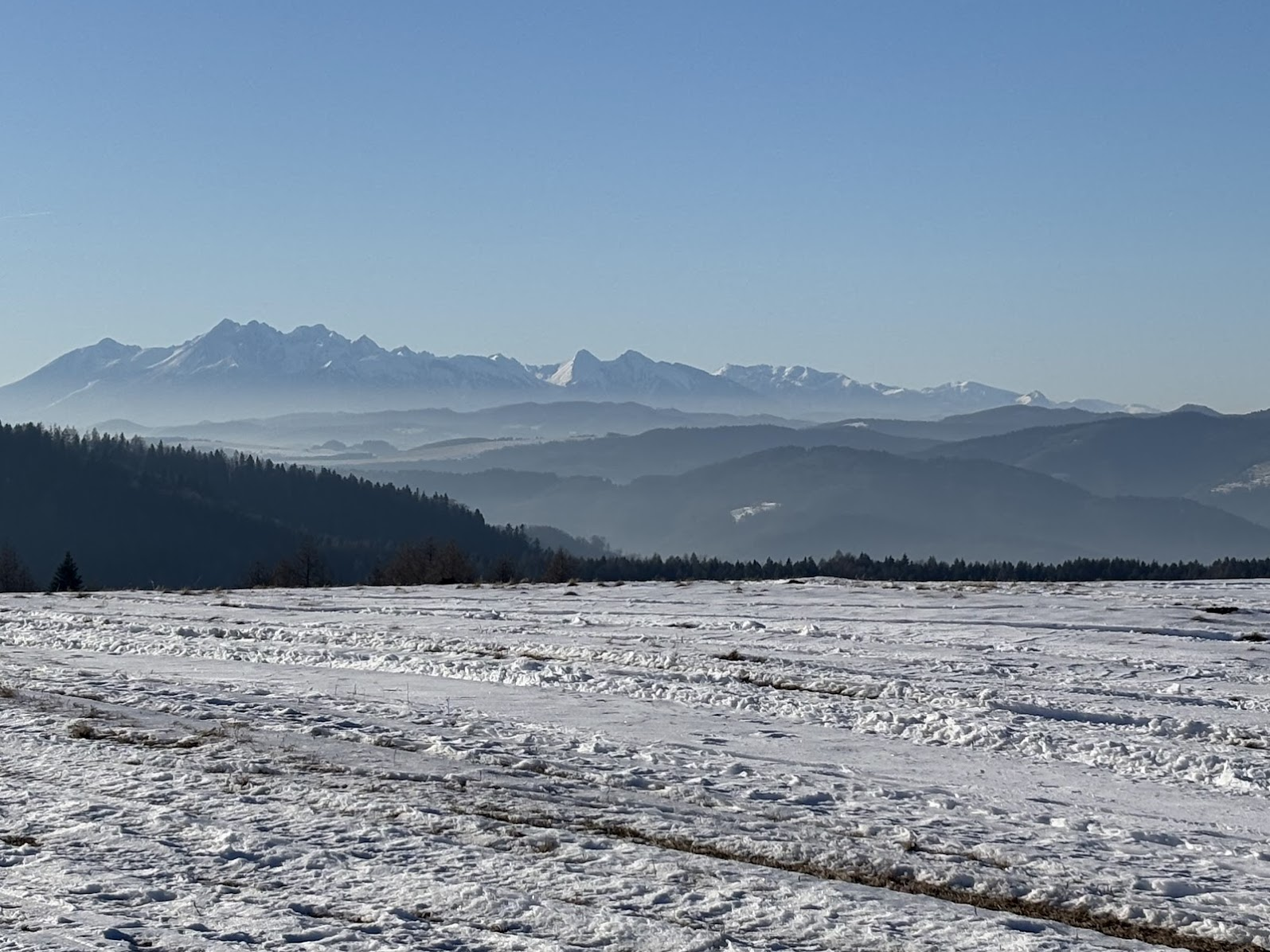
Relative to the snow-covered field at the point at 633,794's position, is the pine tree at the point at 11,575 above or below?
below

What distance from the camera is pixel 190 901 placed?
8977mm

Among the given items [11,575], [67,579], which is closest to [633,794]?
[67,579]

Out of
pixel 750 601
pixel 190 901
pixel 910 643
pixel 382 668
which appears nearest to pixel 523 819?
pixel 190 901

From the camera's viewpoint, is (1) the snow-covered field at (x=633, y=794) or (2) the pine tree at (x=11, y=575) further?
(2) the pine tree at (x=11, y=575)

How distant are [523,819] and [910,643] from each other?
50.5ft

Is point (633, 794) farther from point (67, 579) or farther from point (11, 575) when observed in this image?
point (11, 575)

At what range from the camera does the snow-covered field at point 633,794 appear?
8.84 meters

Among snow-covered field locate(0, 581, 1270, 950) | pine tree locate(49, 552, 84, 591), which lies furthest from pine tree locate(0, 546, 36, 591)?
snow-covered field locate(0, 581, 1270, 950)

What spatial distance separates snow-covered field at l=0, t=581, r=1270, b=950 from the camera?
29.0 feet

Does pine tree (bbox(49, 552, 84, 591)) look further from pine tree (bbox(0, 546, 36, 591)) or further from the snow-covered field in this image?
the snow-covered field

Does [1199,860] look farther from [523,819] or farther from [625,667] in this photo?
[625,667]

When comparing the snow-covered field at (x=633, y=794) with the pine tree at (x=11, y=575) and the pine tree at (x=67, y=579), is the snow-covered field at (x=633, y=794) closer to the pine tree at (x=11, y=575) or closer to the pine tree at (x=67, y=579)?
the pine tree at (x=67, y=579)

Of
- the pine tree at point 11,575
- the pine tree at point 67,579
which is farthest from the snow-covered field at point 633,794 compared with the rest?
the pine tree at point 11,575

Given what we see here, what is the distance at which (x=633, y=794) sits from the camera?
12422 mm
